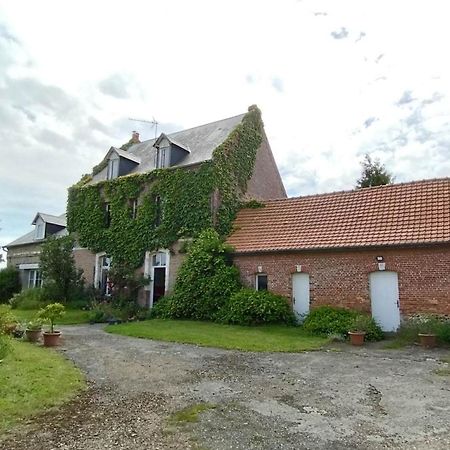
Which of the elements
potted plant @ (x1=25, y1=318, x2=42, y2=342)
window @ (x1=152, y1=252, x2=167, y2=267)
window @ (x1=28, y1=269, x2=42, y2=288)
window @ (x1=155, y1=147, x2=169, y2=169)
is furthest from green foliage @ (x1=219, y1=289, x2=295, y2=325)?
window @ (x1=28, y1=269, x2=42, y2=288)

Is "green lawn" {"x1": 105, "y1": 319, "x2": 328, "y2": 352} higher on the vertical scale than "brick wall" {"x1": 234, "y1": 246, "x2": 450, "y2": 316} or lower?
lower

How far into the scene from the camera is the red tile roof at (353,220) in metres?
14.6

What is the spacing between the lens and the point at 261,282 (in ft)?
57.1

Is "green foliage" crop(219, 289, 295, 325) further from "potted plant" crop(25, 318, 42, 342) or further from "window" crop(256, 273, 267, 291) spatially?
"potted plant" crop(25, 318, 42, 342)

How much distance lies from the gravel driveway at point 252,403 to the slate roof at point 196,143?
499 inches

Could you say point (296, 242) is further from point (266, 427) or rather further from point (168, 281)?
point (266, 427)

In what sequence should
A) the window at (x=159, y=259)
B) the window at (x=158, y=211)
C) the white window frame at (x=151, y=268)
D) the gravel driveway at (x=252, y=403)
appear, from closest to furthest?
the gravel driveway at (x=252, y=403) → the white window frame at (x=151, y=268) → the window at (x=159, y=259) → the window at (x=158, y=211)

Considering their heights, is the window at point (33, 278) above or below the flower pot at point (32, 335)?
above

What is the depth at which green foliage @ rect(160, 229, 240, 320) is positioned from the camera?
57.0ft

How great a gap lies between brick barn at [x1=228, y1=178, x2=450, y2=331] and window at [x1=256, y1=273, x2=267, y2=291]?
43mm

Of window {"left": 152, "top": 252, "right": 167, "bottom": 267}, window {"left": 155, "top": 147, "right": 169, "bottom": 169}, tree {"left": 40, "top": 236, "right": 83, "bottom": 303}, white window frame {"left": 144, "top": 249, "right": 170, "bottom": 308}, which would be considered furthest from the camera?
window {"left": 155, "top": 147, "right": 169, "bottom": 169}

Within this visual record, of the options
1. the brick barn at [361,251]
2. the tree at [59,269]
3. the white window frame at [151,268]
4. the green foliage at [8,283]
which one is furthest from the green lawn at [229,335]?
the green foliage at [8,283]

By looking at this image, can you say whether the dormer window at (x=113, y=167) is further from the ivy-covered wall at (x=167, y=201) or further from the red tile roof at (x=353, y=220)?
the red tile roof at (x=353, y=220)

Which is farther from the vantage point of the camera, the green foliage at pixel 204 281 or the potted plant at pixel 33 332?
the green foliage at pixel 204 281
